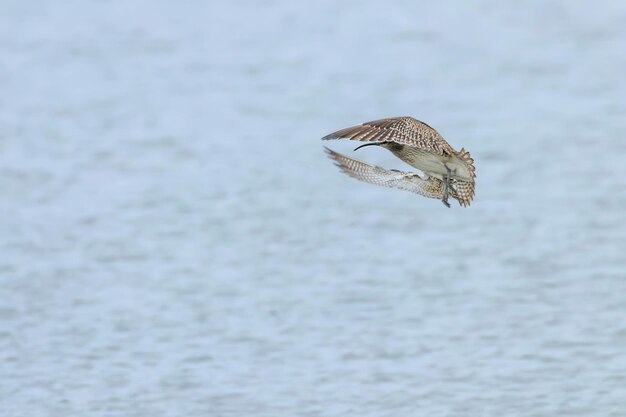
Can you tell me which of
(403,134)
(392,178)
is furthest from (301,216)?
(403,134)

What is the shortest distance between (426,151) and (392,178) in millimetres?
720

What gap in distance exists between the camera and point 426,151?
9930 millimetres

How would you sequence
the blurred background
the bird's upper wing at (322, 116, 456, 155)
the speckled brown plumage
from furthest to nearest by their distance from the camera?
the blurred background < the speckled brown plumage < the bird's upper wing at (322, 116, 456, 155)

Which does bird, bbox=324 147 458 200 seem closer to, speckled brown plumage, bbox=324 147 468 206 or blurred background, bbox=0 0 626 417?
speckled brown plumage, bbox=324 147 468 206

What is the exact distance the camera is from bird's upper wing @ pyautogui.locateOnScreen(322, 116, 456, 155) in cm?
980

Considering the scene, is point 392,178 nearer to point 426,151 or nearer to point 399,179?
point 399,179

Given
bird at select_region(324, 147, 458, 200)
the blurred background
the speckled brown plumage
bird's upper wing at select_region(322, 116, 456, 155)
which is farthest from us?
the blurred background

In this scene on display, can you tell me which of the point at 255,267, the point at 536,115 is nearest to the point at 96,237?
the point at 255,267

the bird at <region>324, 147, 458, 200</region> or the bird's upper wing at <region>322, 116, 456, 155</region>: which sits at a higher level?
the bird's upper wing at <region>322, 116, 456, 155</region>

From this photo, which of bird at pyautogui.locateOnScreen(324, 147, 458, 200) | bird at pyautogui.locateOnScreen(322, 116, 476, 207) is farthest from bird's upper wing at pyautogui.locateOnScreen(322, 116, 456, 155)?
bird at pyautogui.locateOnScreen(324, 147, 458, 200)

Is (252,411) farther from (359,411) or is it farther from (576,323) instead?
(576,323)

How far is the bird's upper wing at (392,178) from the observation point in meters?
10.3

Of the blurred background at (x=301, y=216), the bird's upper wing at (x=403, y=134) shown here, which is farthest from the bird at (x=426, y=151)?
the blurred background at (x=301, y=216)

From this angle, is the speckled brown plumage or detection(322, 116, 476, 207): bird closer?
detection(322, 116, 476, 207): bird
